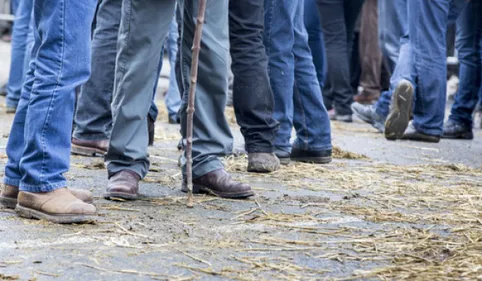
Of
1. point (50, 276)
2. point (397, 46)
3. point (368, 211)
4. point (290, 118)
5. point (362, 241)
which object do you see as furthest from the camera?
point (397, 46)

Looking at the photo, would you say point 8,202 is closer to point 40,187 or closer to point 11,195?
point 11,195

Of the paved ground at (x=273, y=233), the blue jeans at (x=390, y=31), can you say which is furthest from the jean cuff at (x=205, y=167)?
the blue jeans at (x=390, y=31)

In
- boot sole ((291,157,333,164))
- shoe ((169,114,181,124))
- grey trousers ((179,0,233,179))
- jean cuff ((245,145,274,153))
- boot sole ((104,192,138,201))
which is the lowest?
shoe ((169,114,181,124))

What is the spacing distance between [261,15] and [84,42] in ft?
5.11

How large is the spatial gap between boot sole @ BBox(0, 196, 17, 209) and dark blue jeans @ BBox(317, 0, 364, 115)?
17.1 feet

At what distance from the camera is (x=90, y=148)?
575 cm

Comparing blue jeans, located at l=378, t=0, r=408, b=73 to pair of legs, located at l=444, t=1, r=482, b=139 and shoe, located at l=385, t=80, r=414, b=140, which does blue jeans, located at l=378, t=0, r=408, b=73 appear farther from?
shoe, located at l=385, t=80, r=414, b=140

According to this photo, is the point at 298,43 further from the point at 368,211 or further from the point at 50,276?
the point at 50,276

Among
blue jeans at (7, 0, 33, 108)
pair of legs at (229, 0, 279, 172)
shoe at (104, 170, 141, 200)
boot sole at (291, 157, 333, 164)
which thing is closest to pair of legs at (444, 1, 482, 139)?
boot sole at (291, 157, 333, 164)

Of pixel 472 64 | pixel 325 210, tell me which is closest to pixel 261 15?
pixel 325 210

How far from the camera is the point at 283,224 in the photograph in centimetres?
376

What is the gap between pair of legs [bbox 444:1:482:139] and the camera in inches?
315

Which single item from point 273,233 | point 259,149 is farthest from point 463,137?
point 273,233

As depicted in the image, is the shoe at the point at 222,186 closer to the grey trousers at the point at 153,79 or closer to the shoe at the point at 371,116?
the grey trousers at the point at 153,79
